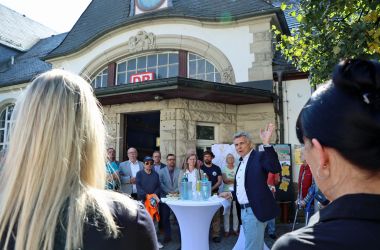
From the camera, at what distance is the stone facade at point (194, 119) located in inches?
360

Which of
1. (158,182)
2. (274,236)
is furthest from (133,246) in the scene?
(274,236)

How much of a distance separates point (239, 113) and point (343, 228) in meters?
8.83

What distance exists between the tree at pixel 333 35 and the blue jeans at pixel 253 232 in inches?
89.2

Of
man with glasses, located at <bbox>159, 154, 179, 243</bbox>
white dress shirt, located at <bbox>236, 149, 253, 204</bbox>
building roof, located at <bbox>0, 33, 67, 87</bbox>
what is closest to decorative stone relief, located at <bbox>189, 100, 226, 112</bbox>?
man with glasses, located at <bbox>159, 154, 179, 243</bbox>

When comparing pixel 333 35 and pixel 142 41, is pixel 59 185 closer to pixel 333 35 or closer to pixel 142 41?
pixel 333 35

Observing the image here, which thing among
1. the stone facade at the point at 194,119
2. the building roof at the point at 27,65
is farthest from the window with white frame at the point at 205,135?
the building roof at the point at 27,65

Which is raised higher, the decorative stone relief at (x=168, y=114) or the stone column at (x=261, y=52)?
the stone column at (x=261, y=52)

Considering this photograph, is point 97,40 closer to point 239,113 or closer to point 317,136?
point 239,113

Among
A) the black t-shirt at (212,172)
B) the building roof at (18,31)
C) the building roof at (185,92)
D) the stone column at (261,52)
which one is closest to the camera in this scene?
the black t-shirt at (212,172)

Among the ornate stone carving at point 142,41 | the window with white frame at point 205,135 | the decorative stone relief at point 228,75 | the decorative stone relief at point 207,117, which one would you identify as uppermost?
the ornate stone carving at point 142,41

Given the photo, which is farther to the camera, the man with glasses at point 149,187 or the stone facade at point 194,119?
the stone facade at point 194,119

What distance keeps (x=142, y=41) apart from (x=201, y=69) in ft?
7.26

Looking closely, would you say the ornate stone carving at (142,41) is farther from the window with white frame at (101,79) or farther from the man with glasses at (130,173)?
the man with glasses at (130,173)

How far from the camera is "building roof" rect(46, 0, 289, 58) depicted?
33.5 feet
